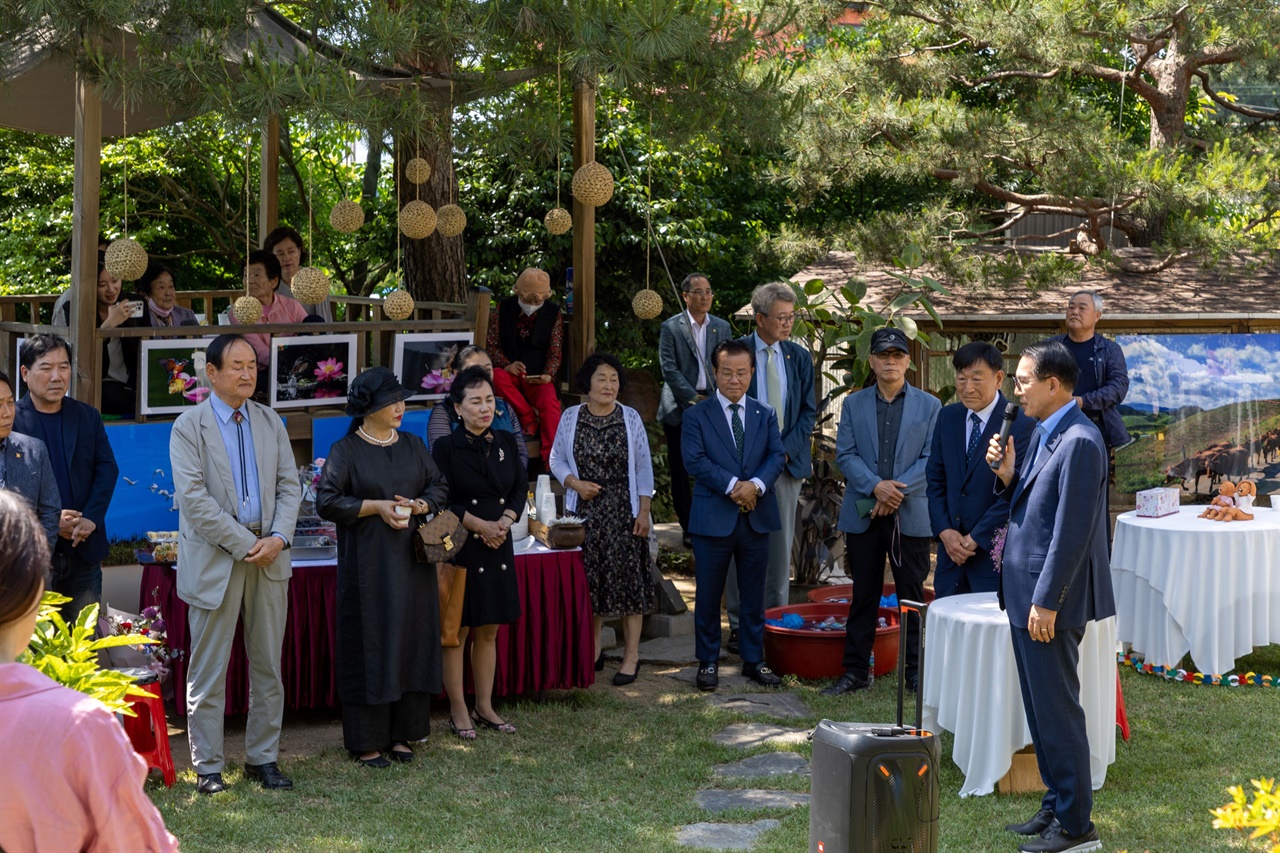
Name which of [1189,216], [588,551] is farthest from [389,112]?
[1189,216]

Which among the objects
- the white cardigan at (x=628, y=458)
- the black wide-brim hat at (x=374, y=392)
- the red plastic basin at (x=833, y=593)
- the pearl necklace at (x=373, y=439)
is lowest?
the red plastic basin at (x=833, y=593)

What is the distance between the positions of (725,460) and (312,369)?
243 centimetres

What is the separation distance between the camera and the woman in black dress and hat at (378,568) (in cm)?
542

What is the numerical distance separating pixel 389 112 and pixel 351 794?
9.66 feet

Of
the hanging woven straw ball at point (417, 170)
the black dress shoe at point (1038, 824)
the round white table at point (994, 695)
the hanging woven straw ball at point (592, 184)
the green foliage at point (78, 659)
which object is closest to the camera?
the green foliage at point (78, 659)

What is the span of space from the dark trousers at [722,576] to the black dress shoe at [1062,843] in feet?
8.12

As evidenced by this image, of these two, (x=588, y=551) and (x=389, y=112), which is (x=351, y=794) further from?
(x=389, y=112)

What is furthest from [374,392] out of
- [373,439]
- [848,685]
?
[848,685]

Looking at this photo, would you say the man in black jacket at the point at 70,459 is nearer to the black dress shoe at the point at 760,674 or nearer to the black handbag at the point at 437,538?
the black handbag at the point at 437,538

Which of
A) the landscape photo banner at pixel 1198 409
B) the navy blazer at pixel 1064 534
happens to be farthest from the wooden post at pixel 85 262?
the landscape photo banner at pixel 1198 409

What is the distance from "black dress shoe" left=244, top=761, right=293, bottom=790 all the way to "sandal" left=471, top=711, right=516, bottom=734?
3.48 feet

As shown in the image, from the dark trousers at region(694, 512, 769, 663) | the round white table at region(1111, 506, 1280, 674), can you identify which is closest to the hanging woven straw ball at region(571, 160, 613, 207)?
the dark trousers at region(694, 512, 769, 663)

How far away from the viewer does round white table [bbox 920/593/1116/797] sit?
5043mm

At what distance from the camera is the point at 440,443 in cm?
598
